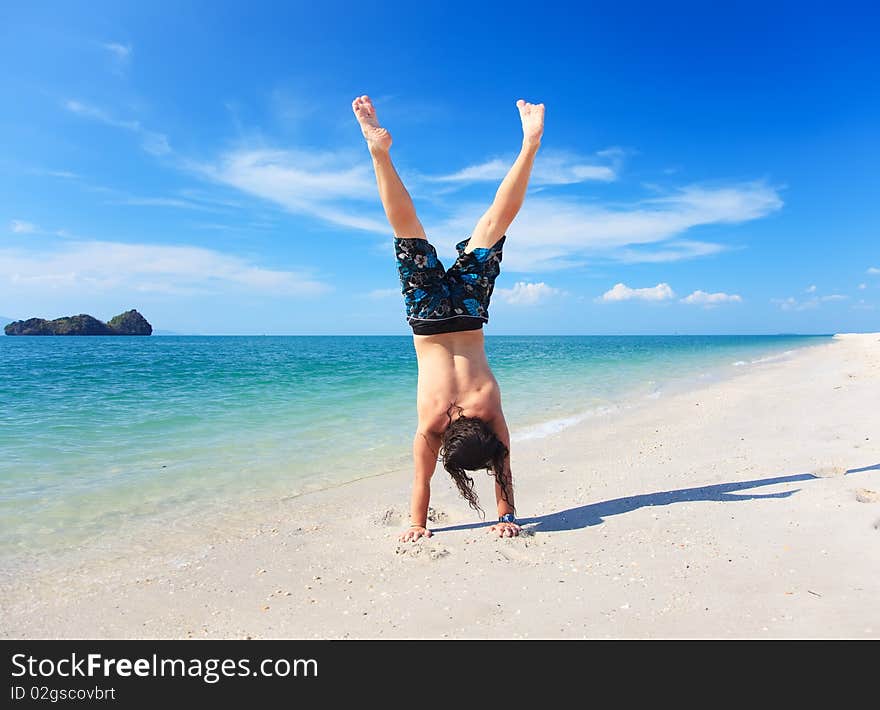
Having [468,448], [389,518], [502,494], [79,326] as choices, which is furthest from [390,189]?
[79,326]

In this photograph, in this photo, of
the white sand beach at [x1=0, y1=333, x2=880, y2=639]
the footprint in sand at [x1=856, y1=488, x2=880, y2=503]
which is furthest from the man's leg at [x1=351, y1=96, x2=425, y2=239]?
the footprint in sand at [x1=856, y1=488, x2=880, y2=503]

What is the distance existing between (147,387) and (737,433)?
17.6 meters

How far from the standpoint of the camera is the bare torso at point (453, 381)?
432 centimetres

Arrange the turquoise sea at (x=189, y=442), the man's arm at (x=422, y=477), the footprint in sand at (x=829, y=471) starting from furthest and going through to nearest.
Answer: the turquoise sea at (x=189, y=442) → the footprint in sand at (x=829, y=471) → the man's arm at (x=422, y=477)

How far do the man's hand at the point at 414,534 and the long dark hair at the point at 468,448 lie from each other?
50 centimetres

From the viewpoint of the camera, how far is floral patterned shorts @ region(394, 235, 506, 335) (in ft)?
14.1

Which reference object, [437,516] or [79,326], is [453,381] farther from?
[79,326]

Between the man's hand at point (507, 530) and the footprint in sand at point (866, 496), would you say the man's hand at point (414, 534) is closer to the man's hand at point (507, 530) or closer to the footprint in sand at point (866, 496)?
the man's hand at point (507, 530)

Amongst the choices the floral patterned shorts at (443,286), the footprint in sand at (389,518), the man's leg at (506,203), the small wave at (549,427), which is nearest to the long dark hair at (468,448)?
the floral patterned shorts at (443,286)

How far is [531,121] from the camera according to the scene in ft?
15.7

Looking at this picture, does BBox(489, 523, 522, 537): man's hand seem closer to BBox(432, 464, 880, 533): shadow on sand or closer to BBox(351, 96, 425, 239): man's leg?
BBox(432, 464, 880, 533): shadow on sand

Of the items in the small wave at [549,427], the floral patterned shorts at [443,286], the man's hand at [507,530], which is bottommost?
the small wave at [549,427]
